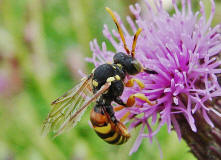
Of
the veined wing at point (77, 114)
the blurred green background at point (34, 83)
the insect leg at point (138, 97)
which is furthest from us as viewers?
the blurred green background at point (34, 83)

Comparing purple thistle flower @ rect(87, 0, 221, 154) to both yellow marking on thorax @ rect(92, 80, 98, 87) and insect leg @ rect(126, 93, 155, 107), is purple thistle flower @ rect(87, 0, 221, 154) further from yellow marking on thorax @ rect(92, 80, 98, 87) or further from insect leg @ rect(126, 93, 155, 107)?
yellow marking on thorax @ rect(92, 80, 98, 87)

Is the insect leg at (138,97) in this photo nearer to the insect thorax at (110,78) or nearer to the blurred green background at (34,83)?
the insect thorax at (110,78)

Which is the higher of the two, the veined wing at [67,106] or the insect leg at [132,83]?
the veined wing at [67,106]

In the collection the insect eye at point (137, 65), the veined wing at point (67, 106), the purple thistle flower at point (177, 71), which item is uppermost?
the veined wing at point (67, 106)

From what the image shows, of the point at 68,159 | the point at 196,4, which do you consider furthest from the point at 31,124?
the point at 196,4

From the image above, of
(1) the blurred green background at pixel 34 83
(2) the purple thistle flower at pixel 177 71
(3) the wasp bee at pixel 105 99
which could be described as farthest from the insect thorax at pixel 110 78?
(1) the blurred green background at pixel 34 83

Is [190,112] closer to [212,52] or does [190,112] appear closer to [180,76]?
[180,76]

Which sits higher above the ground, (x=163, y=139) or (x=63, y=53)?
(x=63, y=53)

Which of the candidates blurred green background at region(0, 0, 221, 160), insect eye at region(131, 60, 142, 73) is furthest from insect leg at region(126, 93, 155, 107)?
blurred green background at region(0, 0, 221, 160)
